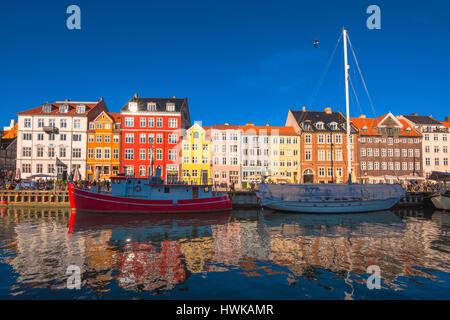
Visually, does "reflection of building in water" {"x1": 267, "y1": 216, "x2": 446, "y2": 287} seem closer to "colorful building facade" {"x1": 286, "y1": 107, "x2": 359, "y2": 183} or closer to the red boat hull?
the red boat hull

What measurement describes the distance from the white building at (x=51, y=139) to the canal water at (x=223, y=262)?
33064mm

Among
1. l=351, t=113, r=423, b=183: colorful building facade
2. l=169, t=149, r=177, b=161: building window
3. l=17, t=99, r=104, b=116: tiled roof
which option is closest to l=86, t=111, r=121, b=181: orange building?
l=17, t=99, r=104, b=116: tiled roof

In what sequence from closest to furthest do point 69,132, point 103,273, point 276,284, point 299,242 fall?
point 276,284, point 103,273, point 299,242, point 69,132

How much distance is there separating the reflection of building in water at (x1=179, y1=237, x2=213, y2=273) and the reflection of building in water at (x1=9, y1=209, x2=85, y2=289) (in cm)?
478

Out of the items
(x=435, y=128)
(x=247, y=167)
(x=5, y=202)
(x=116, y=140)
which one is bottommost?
(x=5, y=202)

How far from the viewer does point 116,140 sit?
53.1 meters

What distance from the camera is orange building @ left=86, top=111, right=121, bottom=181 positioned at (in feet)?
172

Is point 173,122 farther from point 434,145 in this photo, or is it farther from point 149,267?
point 434,145

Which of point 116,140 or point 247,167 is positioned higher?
point 116,140

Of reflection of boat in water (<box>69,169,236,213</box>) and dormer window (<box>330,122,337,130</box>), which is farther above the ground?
dormer window (<box>330,122,337,130</box>)

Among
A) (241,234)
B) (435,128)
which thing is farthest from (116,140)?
(435,128)
